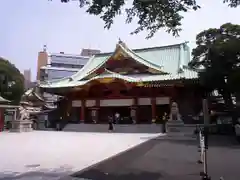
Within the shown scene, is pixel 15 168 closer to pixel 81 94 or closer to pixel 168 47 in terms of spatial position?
pixel 81 94

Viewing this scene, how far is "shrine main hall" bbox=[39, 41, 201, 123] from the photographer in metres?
26.6

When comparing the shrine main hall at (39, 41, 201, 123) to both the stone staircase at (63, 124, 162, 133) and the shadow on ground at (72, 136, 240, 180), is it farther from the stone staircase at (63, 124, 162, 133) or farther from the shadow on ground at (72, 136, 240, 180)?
the shadow on ground at (72, 136, 240, 180)

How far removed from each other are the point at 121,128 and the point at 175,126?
21.0ft

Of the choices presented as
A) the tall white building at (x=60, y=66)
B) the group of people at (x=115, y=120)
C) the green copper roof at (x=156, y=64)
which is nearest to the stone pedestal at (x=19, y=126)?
the green copper roof at (x=156, y=64)

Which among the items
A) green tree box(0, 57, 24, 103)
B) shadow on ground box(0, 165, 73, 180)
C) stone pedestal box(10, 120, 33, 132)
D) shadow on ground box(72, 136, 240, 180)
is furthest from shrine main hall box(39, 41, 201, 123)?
shadow on ground box(0, 165, 73, 180)

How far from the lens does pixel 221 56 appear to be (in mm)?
17797

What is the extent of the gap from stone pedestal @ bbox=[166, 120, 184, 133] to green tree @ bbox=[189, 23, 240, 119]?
12.4 feet

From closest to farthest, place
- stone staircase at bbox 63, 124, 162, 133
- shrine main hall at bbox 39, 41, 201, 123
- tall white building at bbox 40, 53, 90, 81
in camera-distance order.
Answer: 1. stone staircase at bbox 63, 124, 162, 133
2. shrine main hall at bbox 39, 41, 201, 123
3. tall white building at bbox 40, 53, 90, 81

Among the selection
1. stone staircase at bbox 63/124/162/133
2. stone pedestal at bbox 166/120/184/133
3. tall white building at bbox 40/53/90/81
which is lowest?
stone staircase at bbox 63/124/162/133

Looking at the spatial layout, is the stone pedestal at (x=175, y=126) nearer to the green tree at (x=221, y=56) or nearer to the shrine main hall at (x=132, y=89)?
the green tree at (x=221, y=56)

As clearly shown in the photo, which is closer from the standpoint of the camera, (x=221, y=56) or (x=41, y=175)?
(x=41, y=175)

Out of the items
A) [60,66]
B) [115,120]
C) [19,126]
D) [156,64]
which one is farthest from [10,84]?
[60,66]

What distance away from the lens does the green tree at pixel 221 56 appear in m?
17.2

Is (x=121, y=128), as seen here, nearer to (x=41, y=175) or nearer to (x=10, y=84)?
(x=41, y=175)
